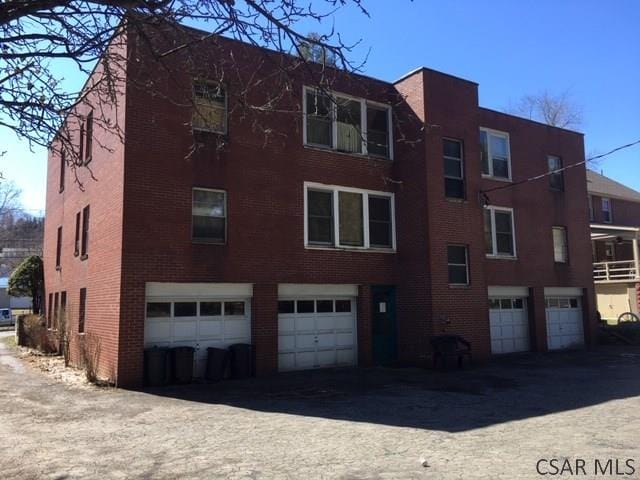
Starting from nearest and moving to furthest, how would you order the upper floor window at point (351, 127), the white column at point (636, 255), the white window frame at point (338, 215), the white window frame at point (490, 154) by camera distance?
the white window frame at point (338, 215) → the upper floor window at point (351, 127) → the white window frame at point (490, 154) → the white column at point (636, 255)

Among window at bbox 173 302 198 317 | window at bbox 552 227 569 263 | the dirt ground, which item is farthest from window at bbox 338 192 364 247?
window at bbox 552 227 569 263

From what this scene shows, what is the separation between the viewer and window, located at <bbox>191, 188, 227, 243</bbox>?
15.1 m

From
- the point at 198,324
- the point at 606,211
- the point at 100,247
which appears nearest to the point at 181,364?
the point at 198,324

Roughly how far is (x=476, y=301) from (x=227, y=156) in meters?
9.24

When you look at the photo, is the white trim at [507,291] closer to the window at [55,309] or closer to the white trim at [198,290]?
the white trim at [198,290]

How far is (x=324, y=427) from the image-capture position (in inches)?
366

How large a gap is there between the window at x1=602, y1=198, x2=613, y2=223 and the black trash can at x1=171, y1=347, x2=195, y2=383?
32565 millimetres

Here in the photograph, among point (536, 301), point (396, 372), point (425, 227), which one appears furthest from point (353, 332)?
point (536, 301)

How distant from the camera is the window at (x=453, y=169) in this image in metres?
18.7

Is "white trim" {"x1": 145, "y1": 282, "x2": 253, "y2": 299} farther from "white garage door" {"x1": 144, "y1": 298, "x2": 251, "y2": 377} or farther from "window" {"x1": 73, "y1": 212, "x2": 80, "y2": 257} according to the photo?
"window" {"x1": 73, "y1": 212, "x2": 80, "y2": 257}

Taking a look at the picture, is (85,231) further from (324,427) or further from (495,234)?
(495,234)

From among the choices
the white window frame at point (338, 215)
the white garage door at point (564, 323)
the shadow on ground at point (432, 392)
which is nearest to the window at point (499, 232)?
the white garage door at point (564, 323)

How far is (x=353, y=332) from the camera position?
17.9m

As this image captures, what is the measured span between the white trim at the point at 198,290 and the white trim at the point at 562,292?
12.9 metres
